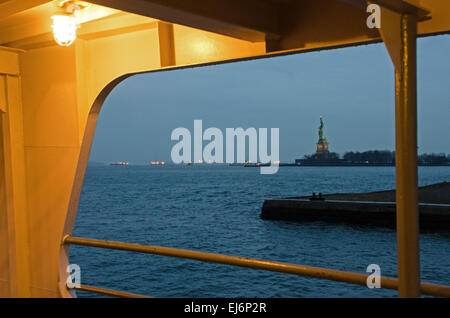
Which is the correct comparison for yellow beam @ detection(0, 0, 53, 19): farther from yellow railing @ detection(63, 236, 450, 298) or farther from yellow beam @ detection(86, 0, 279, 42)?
yellow railing @ detection(63, 236, 450, 298)

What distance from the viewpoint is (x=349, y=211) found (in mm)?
30500

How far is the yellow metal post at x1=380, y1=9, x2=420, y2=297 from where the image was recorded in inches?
71.7

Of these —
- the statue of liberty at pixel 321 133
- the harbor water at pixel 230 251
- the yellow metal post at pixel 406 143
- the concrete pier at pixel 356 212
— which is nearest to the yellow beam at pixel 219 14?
the yellow metal post at pixel 406 143

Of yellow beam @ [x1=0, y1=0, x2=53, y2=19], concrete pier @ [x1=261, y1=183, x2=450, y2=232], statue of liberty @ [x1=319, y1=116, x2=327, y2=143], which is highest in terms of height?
statue of liberty @ [x1=319, y1=116, x2=327, y2=143]

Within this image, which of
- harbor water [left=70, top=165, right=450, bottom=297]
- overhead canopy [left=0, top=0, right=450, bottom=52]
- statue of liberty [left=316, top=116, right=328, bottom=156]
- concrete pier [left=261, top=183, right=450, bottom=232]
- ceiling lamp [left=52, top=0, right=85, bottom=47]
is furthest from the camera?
statue of liberty [left=316, top=116, right=328, bottom=156]

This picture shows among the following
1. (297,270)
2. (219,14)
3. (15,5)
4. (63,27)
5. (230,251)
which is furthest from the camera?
(230,251)

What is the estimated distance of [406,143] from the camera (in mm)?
1827

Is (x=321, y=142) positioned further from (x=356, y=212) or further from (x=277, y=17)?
(x=277, y=17)

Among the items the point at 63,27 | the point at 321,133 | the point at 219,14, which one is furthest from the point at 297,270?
the point at 321,133

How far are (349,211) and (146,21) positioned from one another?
2897cm

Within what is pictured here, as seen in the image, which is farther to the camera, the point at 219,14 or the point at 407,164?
the point at 219,14

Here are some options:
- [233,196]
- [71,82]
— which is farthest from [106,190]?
[71,82]

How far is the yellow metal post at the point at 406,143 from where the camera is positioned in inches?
71.7

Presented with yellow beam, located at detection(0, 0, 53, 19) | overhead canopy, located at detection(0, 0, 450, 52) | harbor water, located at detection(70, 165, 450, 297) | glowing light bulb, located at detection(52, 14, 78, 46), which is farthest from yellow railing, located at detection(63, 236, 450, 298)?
harbor water, located at detection(70, 165, 450, 297)
